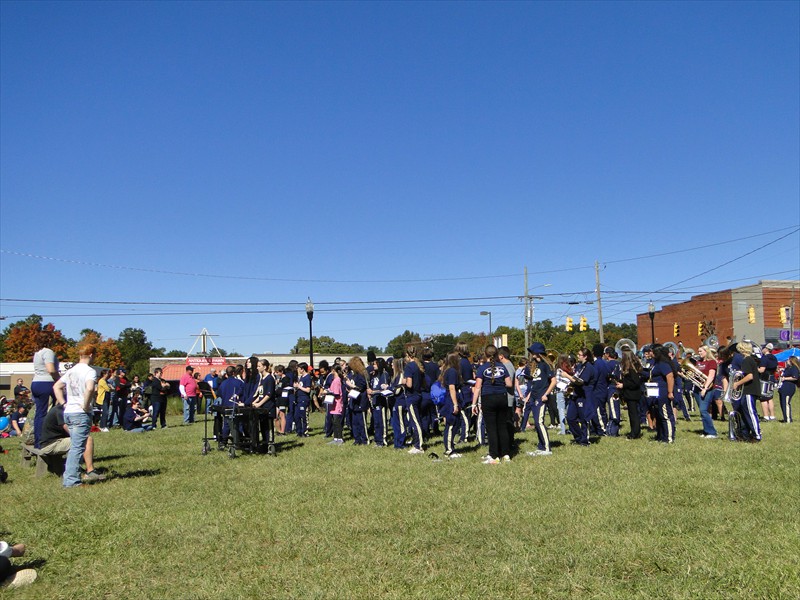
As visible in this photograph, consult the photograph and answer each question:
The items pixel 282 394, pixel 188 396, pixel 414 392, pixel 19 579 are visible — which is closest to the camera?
pixel 19 579

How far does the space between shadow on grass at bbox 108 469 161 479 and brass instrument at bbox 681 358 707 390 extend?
11.6 meters

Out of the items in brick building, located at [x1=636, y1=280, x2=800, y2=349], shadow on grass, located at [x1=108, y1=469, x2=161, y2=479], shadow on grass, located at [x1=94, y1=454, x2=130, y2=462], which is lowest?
shadow on grass, located at [x1=94, y1=454, x2=130, y2=462]

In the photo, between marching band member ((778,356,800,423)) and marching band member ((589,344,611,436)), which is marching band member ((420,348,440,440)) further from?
marching band member ((778,356,800,423))

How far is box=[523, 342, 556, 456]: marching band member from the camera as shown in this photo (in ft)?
36.5

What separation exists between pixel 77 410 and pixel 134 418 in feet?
41.8

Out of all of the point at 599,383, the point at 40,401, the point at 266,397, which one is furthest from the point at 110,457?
the point at 599,383

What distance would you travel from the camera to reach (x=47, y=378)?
10.4 metres

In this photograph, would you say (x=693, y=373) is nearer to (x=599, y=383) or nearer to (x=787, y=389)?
(x=787, y=389)

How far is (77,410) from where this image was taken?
30.1ft

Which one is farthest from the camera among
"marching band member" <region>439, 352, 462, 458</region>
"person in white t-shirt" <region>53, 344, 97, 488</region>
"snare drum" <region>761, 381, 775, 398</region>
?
"snare drum" <region>761, 381, 775, 398</region>

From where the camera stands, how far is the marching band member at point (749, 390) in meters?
11.9

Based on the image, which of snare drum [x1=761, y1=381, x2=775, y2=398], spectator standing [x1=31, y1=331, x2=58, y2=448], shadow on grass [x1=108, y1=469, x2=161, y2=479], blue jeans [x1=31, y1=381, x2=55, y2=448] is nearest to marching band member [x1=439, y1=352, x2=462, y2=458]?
shadow on grass [x1=108, y1=469, x2=161, y2=479]

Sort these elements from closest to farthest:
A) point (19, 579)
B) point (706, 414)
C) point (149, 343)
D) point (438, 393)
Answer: point (19, 579)
point (438, 393)
point (706, 414)
point (149, 343)

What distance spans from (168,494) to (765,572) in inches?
268
